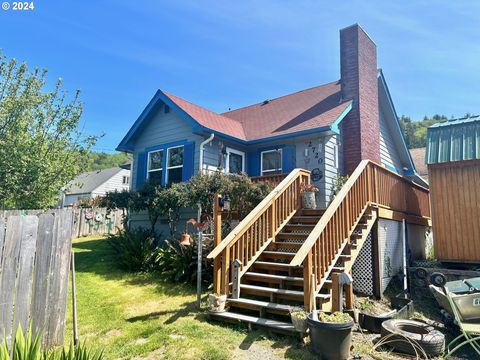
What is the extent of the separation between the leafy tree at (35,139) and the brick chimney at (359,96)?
10.7 m

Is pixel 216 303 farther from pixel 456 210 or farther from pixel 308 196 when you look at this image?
pixel 456 210

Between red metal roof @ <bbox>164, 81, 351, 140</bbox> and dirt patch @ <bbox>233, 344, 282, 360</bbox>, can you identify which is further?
red metal roof @ <bbox>164, 81, 351, 140</bbox>

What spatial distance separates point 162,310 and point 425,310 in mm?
5789

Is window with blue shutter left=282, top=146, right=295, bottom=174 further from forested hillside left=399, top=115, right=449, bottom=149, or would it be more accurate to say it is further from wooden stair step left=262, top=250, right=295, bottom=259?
forested hillside left=399, top=115, right=449, bottom=149

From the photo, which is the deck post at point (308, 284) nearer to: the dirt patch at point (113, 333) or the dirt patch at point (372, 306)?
the dirt patch at point (372, 306)

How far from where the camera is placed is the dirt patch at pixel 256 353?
13.0 ft

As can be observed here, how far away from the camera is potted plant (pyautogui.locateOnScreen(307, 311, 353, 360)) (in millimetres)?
3867

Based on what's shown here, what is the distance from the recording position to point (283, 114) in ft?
42.9

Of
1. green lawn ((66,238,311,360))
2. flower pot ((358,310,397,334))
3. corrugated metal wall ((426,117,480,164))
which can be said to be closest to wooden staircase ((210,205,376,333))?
green lawn ((66,238,311,360))

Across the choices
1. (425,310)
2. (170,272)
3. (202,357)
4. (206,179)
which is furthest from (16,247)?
(425,310)

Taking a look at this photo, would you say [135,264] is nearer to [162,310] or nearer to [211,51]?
[162,310]

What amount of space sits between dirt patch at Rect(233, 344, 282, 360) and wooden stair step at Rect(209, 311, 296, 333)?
404 millimetres

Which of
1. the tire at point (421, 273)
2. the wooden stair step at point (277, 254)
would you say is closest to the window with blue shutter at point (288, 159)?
the wooden stair step at point (277, 254)

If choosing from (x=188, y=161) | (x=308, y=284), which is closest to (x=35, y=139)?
(x=188, y=161)
